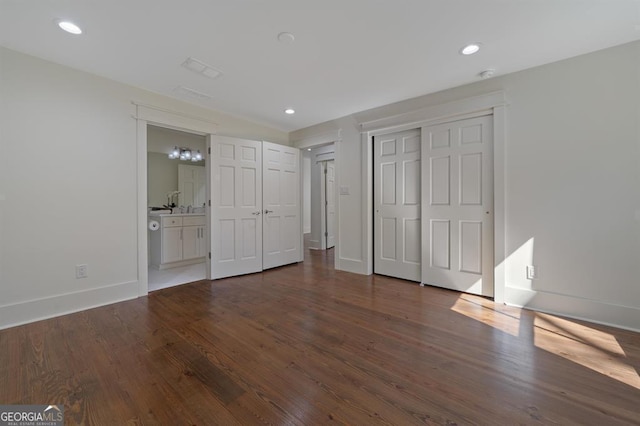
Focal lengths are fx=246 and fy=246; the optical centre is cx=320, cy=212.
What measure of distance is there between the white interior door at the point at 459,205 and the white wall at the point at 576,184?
0.23 m

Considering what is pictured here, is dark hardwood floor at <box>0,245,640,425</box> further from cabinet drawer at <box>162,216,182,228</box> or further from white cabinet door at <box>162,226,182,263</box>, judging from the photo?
cabinet drawer at <box>162,216,182,228</box>

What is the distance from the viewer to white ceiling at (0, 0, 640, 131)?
5.83 ft

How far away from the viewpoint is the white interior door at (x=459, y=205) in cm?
288

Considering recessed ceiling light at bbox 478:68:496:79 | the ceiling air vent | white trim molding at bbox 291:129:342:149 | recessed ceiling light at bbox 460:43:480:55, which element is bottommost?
white trim molding at bbox 291:129:342:149

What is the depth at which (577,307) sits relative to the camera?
2.36 metres

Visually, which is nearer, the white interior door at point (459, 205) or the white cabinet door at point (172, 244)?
the white interior door at point (459, 205)

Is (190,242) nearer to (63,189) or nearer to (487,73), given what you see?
(63,189)

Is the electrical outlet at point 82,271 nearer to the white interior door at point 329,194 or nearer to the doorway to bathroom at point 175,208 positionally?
the doorway to bathroom at point 175,208

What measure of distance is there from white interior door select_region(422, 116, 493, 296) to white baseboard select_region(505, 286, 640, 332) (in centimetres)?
29

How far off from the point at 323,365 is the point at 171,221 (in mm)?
3780

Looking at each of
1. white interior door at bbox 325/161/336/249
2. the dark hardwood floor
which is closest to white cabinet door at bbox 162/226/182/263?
the dark hardwood floor

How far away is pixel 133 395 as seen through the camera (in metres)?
1.41

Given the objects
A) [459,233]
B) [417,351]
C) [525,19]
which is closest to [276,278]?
[417,351]

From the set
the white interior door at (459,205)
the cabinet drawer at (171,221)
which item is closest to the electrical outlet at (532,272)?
the white interior door at (459,205)
